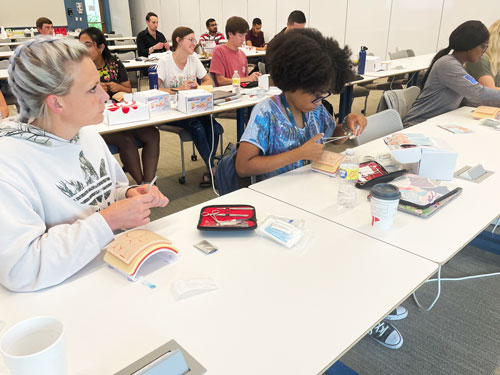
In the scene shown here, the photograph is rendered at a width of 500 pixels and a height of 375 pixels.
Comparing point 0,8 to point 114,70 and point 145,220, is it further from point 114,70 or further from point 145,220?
point 145,220

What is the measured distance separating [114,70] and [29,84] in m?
2.58

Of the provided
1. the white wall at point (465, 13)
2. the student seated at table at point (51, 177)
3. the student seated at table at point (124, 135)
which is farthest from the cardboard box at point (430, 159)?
the white wall at point (465, 13)

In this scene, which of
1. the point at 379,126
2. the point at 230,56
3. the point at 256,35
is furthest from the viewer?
the point at 256,35

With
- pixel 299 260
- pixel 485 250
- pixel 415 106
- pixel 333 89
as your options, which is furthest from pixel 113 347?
pixel 415 106

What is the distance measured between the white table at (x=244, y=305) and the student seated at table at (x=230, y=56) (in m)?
3.04

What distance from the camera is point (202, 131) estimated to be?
321 cm

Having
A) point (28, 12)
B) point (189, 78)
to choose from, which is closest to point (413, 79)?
point (189, 78)

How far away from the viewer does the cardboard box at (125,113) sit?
2.52 m

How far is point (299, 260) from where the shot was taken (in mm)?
1120

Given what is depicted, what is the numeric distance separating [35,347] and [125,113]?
2115mm

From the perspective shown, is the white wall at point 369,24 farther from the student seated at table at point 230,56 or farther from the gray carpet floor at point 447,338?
the gray carpet floor at point 447,338

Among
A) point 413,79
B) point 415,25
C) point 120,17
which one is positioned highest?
point 120,17

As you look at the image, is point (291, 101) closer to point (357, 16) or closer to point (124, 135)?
point (124, 135)

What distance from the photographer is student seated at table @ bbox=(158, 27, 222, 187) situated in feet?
10.6
